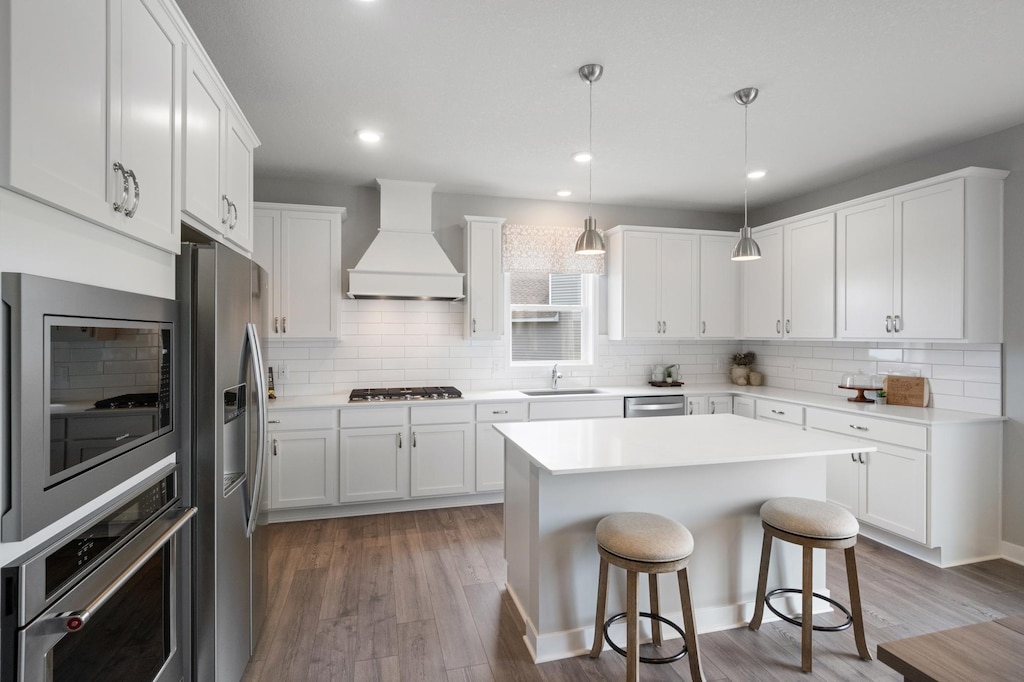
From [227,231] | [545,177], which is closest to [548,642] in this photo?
[227,231]

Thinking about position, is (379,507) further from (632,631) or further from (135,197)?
(135,197)

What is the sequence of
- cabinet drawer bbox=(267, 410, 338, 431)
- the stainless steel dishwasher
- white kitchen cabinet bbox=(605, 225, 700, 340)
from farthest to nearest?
white kitchen cabinet bbox=(605, 225, 700, 340) → the stainless steel dishwasher → cabinet drawer bbox=(267, 410, 338, 431)

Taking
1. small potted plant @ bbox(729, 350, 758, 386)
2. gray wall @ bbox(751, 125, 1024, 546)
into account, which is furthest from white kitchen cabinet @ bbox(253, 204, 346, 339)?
gray wall @ bbox(751, 125, 1024, 546)

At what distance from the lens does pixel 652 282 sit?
4.88m

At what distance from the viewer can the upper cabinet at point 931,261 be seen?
3180mm

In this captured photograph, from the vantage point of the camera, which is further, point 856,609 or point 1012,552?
point 1012,552

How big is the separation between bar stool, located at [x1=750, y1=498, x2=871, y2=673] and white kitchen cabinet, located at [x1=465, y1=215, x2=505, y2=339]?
2724mm

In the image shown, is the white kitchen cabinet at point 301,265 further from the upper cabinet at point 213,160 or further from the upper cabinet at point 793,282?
the upper cabinet at point 793,282

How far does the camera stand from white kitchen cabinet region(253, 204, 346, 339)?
397cm

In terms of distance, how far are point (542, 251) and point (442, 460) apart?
2.09m

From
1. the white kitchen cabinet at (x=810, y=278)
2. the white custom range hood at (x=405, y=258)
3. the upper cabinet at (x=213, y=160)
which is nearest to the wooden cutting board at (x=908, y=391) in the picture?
the white kitchen cabinet at (x=810, y=278)

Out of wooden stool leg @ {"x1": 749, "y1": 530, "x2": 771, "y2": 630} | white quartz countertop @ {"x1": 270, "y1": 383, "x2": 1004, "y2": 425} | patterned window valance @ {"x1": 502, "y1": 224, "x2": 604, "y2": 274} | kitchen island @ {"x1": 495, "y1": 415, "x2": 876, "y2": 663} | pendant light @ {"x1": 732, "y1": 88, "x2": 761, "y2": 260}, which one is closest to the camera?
kitchen island @ {"x1": 495, "y1": 415, "x2": 876, "y2": 663}

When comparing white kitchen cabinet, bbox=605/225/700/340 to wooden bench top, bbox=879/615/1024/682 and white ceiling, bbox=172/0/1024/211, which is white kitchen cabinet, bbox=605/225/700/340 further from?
wooden bench top, bbox=879/615/1024/682

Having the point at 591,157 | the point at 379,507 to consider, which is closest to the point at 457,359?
the point at 379,507
